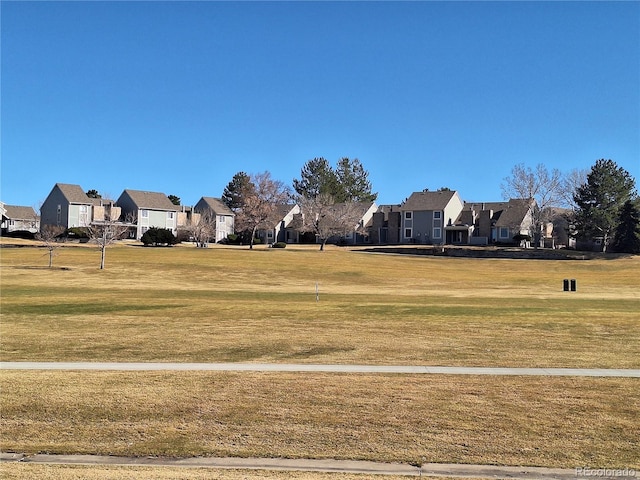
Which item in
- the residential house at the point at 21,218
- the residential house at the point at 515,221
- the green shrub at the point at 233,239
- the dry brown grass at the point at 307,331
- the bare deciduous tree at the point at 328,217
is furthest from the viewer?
the residential house at the point at 21,218

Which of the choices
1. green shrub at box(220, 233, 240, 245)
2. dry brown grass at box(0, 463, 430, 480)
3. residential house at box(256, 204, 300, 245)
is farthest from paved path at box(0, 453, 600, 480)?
residential house at box(256, 204, 300, 245)

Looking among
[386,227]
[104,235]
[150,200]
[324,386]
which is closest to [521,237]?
[386,227]

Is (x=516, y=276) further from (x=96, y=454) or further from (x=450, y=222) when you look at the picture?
(x=96, y=454)

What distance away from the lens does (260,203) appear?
8706 centimetres

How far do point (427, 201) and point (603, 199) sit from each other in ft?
87.0

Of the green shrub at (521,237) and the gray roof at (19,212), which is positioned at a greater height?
the gray roof at (19,212)

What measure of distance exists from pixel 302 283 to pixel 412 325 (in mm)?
27061

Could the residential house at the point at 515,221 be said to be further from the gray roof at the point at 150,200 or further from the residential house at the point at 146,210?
the gray roof at the point at 150,200

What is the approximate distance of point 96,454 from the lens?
25.1 feet

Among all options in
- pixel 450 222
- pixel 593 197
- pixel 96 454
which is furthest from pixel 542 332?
pixel 450 222

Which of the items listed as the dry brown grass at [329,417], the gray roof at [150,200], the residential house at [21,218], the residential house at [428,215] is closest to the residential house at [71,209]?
the gray roof at [150,200]

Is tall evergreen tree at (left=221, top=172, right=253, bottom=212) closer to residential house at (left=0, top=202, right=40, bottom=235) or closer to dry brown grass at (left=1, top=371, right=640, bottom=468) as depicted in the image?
residential house at (left=0, top=202, right=40, bottom=235)

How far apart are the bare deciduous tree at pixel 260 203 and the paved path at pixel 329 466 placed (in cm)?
7654

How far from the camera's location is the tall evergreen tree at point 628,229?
253ft
